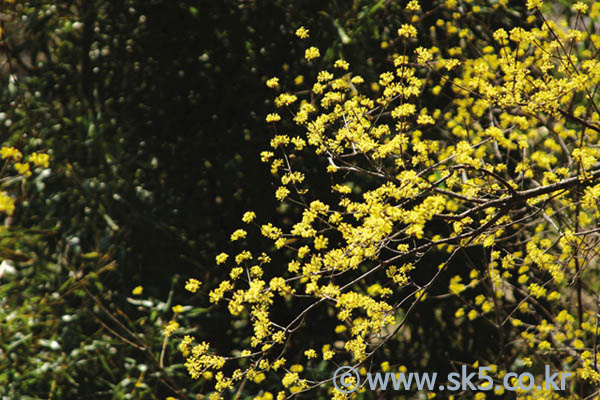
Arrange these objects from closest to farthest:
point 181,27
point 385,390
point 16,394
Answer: point 16,394 → point 385,390 → point 181,27

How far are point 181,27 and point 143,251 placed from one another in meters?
1.30

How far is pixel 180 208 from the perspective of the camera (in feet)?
9.14

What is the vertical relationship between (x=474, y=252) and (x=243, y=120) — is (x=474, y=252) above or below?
below

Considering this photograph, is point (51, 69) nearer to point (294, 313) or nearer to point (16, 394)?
point (16, 394)

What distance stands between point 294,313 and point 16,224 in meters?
1.61

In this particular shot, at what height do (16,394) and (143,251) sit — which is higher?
(143,251)

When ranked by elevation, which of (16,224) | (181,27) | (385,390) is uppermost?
(181,27)

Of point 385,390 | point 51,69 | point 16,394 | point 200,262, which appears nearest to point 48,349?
point 16,394

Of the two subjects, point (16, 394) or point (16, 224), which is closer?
point (16, 394)

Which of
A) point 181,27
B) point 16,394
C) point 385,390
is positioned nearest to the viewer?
point 16,394

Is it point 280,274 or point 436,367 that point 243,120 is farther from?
point 436,367

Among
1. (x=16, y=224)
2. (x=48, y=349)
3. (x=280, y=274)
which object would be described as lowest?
(x=48, y=349)

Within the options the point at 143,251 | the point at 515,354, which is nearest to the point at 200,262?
the point at 143,251

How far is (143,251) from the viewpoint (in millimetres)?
2762
